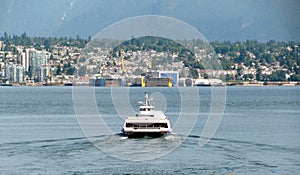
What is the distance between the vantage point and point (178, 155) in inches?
1734

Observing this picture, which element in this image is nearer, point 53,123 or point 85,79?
point 53,123

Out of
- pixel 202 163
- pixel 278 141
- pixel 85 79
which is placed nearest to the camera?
pixel 202 163

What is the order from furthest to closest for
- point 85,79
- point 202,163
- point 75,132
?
point 85,79 < point 75,132 < point 202,163

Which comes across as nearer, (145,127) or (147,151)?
(147,151)

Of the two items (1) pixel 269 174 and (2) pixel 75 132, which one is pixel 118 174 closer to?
(1) pixel 269 174

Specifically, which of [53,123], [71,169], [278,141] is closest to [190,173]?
[71,169]

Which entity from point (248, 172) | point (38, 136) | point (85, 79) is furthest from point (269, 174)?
point (85, 79)

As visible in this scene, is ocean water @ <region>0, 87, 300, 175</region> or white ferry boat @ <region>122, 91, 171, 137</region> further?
white ferry boat @ <region>122, 91, 171, 137</region>

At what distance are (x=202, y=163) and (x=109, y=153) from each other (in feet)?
17.2

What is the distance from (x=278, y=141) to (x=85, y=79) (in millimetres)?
142545

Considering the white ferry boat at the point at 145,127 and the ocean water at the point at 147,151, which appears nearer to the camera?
the ocean water at the point at 147,151

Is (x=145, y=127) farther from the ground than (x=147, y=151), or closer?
farther from the ground

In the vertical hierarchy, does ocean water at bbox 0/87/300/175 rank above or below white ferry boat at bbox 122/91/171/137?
below

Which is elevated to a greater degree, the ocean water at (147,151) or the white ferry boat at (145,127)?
the white ferry boat at (145,127)
